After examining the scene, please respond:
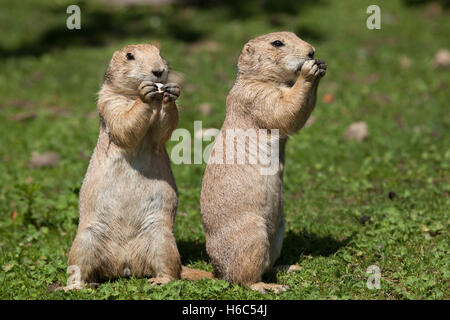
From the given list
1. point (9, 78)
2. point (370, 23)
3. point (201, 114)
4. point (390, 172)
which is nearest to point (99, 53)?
point (9, 78)

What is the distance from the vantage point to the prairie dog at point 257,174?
506 cm

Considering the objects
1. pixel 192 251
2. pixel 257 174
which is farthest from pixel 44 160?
pixel 257 174

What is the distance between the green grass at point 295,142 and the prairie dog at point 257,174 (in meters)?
0.25

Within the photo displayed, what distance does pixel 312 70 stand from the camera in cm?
502

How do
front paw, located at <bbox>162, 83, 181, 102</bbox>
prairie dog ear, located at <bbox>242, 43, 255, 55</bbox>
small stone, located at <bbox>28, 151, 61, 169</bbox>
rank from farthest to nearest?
small stone, located at <bbox>28, 151, 61, 169</bbox> → prairie dog ear, located at <bbox>242, 43, 255, 55</bbox> → front paw, located at <bbox>162, 83, 181, 102</bbox>

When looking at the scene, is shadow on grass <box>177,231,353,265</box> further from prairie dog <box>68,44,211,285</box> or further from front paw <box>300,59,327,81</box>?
front paw <box>300,59,327,81</box>

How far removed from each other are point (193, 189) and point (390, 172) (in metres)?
2.55

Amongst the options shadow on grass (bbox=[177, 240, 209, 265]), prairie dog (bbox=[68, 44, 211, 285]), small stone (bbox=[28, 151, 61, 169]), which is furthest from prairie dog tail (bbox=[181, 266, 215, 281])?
small stone (bbox=[28, 151, 61, 169])

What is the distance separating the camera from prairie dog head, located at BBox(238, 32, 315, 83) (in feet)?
17.2

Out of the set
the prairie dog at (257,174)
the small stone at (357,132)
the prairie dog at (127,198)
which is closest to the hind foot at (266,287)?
the prairie dog at (257,174)

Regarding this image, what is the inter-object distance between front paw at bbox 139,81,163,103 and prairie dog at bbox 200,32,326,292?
2.45 ft

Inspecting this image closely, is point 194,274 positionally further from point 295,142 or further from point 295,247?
point 295,142

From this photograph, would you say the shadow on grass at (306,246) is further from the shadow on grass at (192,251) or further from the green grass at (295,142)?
the shadow on grass at (192,251)

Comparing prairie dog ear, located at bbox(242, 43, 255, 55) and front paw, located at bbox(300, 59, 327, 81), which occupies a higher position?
prairie dog ear, located at bbox(242, 43, 255, 55)
